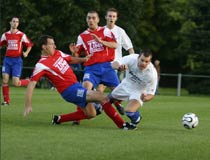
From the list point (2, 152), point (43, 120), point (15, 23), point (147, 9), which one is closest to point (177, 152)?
point (2, 152)

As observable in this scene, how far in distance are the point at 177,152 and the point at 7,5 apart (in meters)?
36.2

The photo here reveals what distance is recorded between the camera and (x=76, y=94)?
1157 centimetres

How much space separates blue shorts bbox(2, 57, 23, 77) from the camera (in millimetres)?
18250

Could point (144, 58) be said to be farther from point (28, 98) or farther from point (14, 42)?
point (14, 42)

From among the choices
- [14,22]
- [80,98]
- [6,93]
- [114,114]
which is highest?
[14,22]

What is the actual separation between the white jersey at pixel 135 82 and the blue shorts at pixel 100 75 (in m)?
1.06

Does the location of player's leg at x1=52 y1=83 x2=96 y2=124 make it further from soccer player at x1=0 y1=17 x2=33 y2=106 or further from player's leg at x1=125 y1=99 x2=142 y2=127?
soccer player at x1=0 y1=17 x2=33 y2=106

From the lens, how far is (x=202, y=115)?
15.9 m

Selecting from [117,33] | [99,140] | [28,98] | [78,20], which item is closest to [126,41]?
[117,33]

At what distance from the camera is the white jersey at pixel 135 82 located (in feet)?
39.1

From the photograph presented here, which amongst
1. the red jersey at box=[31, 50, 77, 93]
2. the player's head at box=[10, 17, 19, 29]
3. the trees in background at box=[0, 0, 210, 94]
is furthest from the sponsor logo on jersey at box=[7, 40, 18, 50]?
the trees in background at box=[0, 0, 210, 94]

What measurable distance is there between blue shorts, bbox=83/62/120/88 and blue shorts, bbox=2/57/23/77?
207 inches

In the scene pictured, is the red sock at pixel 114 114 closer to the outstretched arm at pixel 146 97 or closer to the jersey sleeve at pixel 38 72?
the outstretched arm at pixel 146 97

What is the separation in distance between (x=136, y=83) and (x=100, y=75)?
54.7 inches
